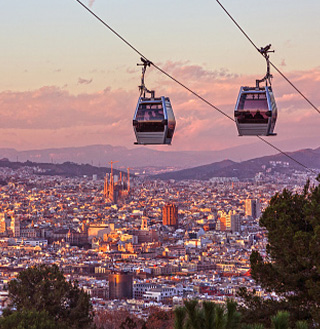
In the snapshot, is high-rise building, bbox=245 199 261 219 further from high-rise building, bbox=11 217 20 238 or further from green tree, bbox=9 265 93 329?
green tree, bbox=9 265 93 329

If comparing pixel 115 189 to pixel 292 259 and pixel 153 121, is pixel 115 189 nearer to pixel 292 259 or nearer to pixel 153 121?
pixel 292 259

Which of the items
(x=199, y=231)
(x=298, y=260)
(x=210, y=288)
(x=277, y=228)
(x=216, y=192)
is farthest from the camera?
(x=216, y=192)

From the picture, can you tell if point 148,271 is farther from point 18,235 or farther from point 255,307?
point 255,307

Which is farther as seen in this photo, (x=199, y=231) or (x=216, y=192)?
(x=216, y=192)

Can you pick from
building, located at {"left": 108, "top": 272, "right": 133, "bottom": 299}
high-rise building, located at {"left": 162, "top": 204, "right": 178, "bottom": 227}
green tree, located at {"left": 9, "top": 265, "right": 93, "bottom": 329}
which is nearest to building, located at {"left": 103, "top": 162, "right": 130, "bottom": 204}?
high-rise building, located at {"left": 162, "top": 204, "right": 178, "bottom": 227}

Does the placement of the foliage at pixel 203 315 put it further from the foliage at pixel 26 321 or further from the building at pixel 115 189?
the building at pixel 115 189

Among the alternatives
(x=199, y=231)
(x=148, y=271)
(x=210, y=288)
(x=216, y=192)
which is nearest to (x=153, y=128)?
(x=210, y=288)

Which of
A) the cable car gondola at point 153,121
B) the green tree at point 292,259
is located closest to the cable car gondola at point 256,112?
the cable car gondola at point 153,121
